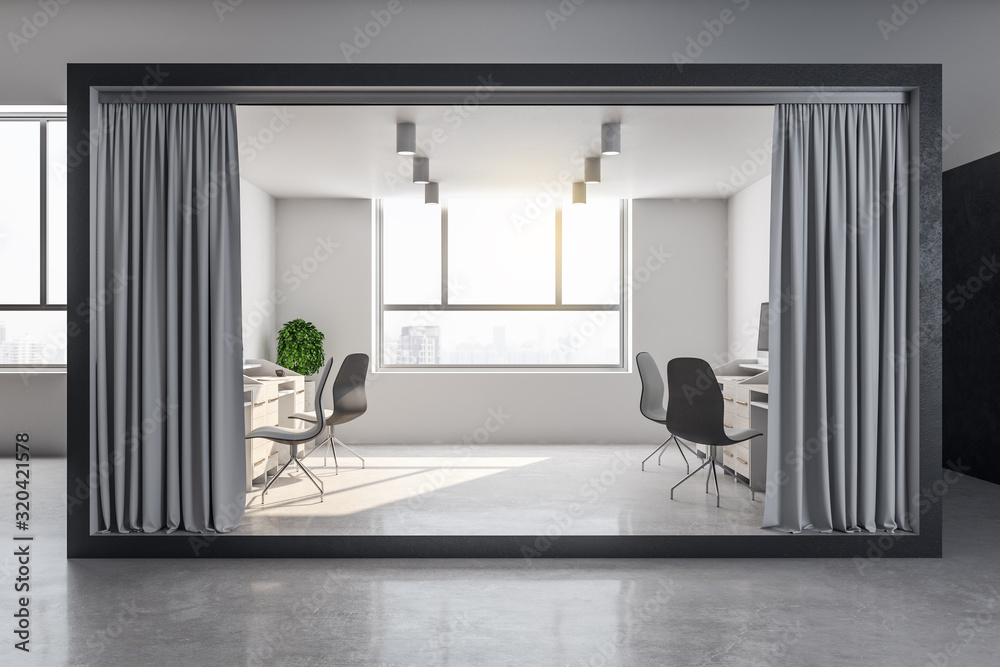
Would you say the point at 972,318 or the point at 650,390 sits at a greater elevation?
the point at 972,318

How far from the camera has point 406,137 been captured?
187 inches

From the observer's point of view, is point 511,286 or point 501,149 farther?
point 511,286

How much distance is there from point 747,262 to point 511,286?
2.47 meters

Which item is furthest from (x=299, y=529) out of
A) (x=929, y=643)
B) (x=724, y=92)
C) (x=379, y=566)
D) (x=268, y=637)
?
(x=724, y=92)

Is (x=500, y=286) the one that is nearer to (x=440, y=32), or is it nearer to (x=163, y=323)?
(x=440, y=32)

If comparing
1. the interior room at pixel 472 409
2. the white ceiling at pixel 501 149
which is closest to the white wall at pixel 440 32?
the interior room at pixel 472 409

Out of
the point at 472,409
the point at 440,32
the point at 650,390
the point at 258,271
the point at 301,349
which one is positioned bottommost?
the point at 472,409

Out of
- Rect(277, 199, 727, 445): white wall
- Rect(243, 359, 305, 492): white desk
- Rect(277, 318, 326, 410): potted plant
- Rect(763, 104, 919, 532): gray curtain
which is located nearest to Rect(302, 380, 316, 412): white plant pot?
Rect(277, 318, 326, 410): potted plant

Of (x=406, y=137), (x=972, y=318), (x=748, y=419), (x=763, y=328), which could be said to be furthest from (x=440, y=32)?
(x=972, y=318)

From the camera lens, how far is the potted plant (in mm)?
6996

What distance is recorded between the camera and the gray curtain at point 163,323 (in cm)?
359

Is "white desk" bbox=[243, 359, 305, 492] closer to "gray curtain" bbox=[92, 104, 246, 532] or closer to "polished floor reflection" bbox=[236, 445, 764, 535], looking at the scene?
"polished floor reflection" bbox=[236, 445, 764, 535]

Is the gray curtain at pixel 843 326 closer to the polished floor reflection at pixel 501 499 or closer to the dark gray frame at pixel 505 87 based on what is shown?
A: the dark gray frame at pixel 505 87

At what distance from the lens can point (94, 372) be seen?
11.8ft
